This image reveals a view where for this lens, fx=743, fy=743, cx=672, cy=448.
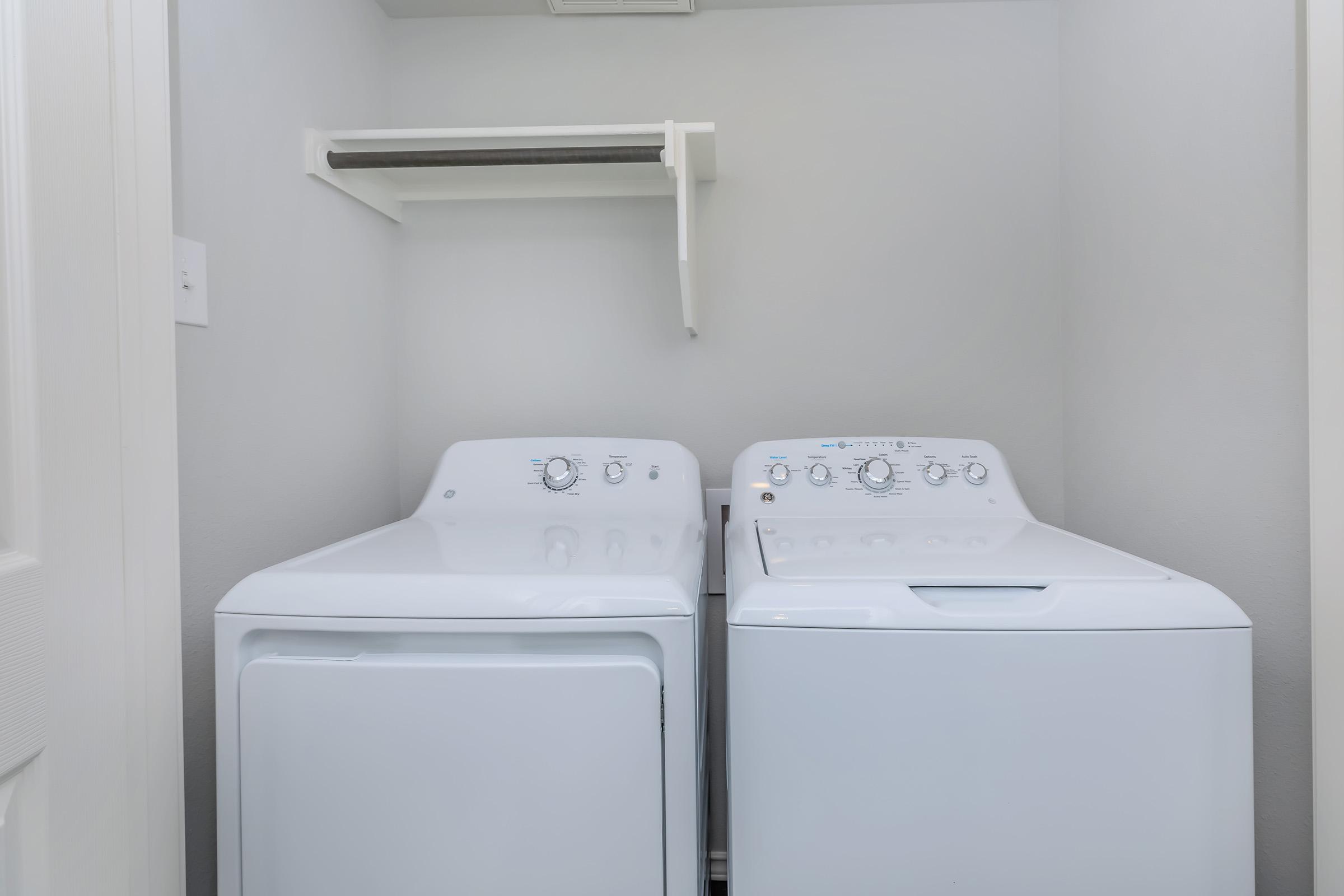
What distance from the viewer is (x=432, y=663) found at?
91cm

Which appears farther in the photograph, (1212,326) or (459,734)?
(1212,326)

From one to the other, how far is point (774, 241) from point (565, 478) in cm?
79

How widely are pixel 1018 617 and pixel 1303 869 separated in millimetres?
675

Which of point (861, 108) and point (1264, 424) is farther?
point (861, 108)

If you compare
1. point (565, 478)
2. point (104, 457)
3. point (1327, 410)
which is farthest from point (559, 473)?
point (1327, 410)

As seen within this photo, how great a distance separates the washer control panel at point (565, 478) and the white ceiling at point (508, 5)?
3.47 ft

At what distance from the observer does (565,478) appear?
A: 153 centimetres

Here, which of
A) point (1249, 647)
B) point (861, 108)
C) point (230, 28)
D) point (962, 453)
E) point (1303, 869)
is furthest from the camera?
point (861, 108)

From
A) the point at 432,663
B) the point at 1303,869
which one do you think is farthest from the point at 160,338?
the point at 1303,869

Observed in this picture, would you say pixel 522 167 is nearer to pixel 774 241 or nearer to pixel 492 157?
pixel 492 157

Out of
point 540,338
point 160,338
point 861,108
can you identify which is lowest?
point 160,338

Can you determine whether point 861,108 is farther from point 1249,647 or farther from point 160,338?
point 160,338

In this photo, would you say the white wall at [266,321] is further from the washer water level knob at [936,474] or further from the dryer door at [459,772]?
the washer water level knob at [936,474]

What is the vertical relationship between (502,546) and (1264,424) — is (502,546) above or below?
below
